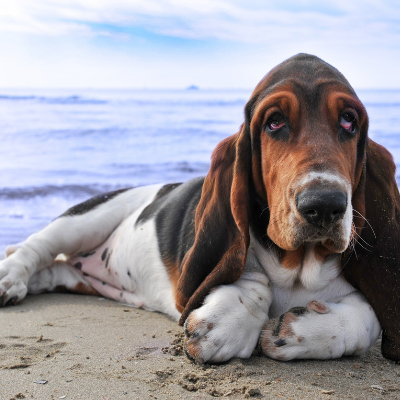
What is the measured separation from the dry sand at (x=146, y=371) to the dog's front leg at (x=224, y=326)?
0.19 feet

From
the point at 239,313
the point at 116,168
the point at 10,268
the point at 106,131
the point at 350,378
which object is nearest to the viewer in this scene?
the point at 350,378

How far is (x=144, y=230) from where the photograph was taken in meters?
4.02

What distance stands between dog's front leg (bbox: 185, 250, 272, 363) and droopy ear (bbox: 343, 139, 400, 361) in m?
0.54

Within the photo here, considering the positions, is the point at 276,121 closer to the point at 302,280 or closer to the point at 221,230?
the point at 221,230

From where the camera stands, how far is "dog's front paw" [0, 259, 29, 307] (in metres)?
3.69

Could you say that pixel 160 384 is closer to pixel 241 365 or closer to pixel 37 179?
pixel 241 365

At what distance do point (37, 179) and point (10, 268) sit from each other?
231 inches

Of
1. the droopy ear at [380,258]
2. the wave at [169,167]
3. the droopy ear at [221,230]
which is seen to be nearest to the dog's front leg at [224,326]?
the droopy ear at [221,230]

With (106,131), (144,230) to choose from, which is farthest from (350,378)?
(106,131)

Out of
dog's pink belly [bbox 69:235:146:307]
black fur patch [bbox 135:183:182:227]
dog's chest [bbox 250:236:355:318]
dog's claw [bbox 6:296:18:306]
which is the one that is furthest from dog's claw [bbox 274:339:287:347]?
dog's claw [bbox 6:296:18:306]

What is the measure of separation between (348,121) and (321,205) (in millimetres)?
680

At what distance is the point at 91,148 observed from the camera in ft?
44.7

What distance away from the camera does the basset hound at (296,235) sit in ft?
7.75

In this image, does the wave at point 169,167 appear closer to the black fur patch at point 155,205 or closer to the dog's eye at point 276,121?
the black fur patch at point 155,205
